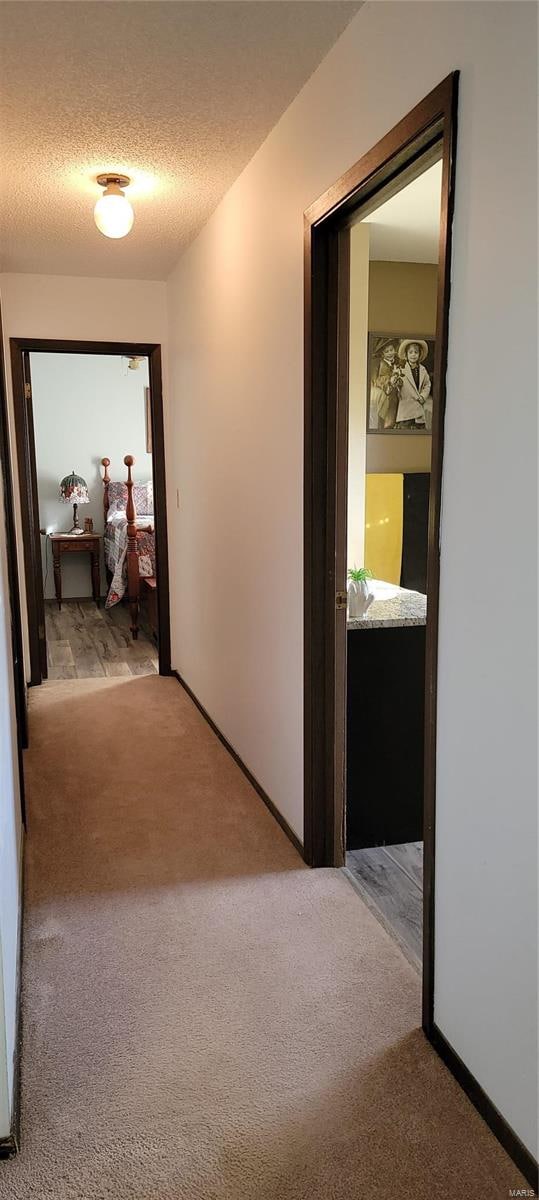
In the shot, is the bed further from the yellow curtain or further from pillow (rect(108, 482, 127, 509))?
the yellow curtain

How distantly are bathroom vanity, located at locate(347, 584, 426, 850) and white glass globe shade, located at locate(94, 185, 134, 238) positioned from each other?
1691 mm

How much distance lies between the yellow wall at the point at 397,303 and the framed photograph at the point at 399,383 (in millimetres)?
45

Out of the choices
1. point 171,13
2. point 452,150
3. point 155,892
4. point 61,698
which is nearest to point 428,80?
point 452,150

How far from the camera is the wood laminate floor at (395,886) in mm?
2246

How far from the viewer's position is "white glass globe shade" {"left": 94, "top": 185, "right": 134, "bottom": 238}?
9.69 feet

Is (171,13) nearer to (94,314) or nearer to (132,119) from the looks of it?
(132,119)

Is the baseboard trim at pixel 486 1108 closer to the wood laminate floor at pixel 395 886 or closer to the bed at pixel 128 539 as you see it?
the wood laminate floor at pixel 395 886

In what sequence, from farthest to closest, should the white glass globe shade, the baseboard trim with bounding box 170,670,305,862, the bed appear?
the bed → the white glass globe shade → the baseboard trim with bounding box 170,670,305,862

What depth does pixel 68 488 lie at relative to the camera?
24.5ft

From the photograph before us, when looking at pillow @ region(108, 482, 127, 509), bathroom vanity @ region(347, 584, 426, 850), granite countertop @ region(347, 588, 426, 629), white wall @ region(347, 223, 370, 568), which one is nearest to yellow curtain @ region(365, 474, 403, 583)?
white wall @ region(347, 223, 370, 568)

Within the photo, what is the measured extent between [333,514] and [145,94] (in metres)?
1.32

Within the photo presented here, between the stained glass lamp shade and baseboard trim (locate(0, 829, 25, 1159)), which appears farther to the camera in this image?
the stained glass lamp shade

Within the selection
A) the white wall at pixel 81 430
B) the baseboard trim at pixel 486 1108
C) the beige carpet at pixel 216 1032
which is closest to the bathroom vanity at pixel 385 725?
the beige carpet at pixel 216 1032

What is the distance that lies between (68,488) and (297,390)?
5.34 m
